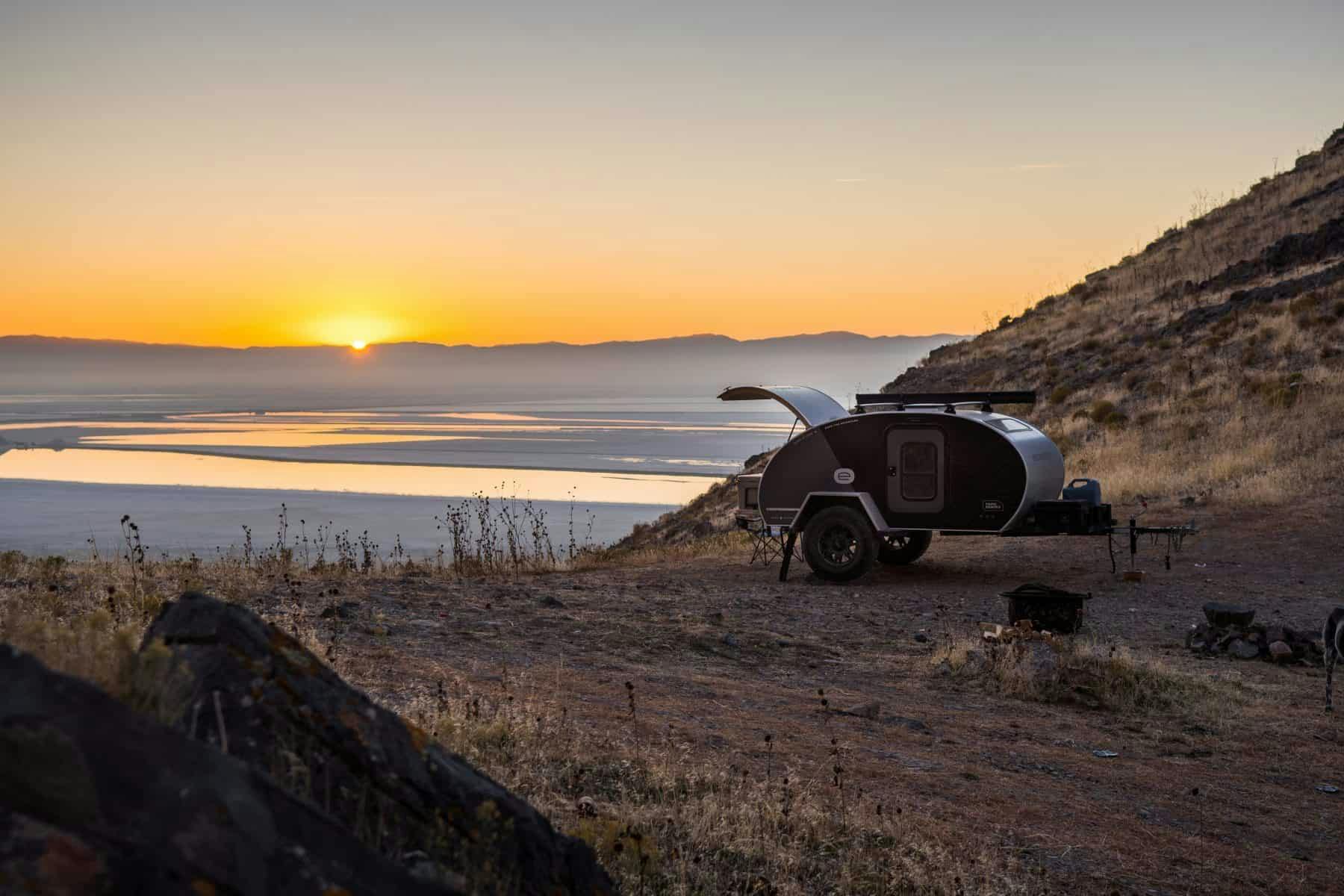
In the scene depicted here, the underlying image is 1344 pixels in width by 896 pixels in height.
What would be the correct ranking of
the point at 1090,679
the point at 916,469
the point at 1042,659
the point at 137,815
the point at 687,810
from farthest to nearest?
the point at 916,469
the point at 1042,659
the point at 1090,679
the point at 687,810
the point at 137,815

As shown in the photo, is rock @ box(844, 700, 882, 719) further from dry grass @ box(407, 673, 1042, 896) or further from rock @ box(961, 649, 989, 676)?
rock @ box(961, 649, 989, 676)

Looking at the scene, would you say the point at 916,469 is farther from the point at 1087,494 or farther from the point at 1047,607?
the point at 1047,607

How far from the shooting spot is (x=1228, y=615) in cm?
1262

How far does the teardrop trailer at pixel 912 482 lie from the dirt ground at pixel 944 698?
0.85 metres

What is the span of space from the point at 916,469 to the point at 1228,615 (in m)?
4.64

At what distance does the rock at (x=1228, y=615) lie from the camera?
12625mm

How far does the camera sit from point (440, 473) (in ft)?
127

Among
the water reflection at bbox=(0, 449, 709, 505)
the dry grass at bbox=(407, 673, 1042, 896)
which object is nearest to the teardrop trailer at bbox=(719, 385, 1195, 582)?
the dry grass at bbox=(407, 673, 1042, 896)

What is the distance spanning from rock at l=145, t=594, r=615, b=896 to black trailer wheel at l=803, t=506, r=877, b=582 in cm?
1304

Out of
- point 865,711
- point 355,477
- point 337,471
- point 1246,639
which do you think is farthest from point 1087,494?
point 337,471

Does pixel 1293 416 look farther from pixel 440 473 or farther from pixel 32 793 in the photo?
pixel 32 793

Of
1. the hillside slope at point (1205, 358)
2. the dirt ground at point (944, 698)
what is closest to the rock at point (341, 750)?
the dirt ground at point (944, 698)

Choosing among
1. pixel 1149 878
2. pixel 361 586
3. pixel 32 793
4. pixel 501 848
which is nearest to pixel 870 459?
pixel 361 586

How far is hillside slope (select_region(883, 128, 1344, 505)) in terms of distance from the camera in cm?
2366
